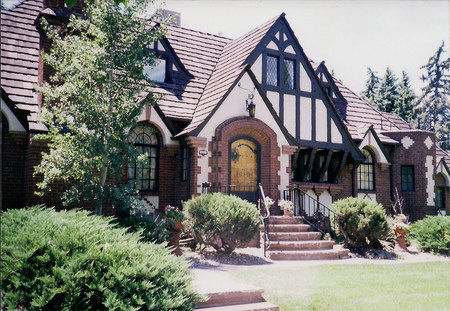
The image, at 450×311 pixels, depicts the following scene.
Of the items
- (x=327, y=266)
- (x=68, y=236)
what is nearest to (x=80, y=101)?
(x=68, y=236)

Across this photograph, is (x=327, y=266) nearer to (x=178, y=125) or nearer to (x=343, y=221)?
(x=343, y=221)

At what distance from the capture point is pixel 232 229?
9.83 m

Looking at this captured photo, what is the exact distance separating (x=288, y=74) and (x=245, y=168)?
4229mm

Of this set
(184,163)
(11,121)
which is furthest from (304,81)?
(11,121)

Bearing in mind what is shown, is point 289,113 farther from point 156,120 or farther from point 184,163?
point 156,120

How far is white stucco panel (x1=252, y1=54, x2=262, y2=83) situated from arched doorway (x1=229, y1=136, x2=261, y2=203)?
2402mm

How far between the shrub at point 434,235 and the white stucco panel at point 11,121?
12938 millimetres

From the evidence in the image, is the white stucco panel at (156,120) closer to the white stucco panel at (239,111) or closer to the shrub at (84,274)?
the white stucco panel at (239,111)

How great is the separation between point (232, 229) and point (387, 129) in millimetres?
12736

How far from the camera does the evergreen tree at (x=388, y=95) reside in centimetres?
3759

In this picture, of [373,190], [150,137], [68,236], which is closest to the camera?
[68,236]

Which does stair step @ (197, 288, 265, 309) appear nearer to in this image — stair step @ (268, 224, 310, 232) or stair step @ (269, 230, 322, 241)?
stair step @ (269, 230, 322, 241)

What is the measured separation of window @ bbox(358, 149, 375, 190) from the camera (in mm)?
17953

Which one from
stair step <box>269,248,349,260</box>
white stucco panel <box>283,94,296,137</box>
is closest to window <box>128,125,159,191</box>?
white stucco panel <box>283,94,296,137</box>
